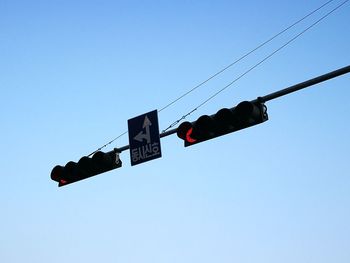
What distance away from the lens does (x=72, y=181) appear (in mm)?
9758

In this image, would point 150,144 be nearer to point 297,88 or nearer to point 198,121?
point 198,121

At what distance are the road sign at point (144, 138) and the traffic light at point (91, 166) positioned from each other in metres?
0.59

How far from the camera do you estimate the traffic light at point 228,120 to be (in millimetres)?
7797

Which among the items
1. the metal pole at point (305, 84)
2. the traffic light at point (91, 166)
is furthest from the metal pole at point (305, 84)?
the traffic light at point (91, 166)

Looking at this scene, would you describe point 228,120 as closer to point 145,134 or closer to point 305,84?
point 305,84

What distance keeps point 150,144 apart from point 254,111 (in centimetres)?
239

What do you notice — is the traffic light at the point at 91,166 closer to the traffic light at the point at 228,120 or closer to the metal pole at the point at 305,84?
the traffic light at the point at 228,120

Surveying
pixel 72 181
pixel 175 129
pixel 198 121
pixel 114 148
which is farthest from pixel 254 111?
pixel 72 181

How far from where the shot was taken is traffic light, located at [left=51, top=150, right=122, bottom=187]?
9547 mm

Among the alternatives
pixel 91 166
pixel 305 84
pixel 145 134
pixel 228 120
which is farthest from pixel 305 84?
pixel 91 166

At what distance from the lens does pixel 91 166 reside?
9562 millimetres

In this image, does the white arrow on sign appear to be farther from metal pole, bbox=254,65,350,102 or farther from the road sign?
metal pole, bbox=254,65,350,102

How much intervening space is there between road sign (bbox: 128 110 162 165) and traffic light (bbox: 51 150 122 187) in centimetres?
59

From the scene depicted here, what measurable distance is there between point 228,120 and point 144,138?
81.5 inches
